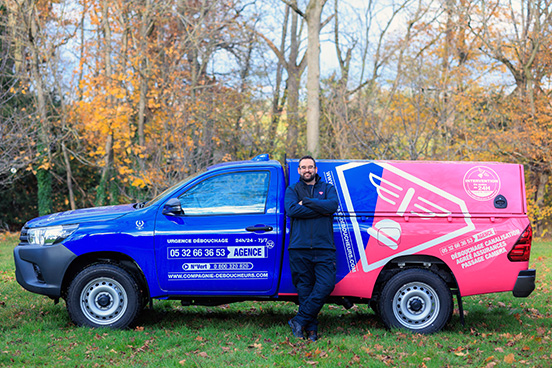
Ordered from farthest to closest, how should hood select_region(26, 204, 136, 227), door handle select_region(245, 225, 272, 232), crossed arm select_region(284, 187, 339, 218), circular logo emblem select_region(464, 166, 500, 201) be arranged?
hood select_region(26, 204, 136, 227), circular logo emblem select_region(464, 166, 500, 201), door handle select_region(245, 225, 272, 232), crossed arm select_region(284, 187, 339, 218)

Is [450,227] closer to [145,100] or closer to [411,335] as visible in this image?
[411,335]

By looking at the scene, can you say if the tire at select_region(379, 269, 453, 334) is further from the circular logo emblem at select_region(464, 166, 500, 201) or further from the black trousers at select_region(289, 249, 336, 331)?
A: the circular logo emblem at select_region(464, 166, 500, 201)

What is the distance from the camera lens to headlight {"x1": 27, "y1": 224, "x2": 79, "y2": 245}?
643cm

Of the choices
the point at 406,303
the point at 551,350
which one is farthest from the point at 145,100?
the point at 551,350

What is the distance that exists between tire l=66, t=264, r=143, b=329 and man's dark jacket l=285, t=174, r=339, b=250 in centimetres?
185

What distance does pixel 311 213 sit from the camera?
6.00 meters

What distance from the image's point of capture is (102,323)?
6.40m

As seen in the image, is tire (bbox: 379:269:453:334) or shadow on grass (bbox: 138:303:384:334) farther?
shadow on grass (bbox: 138:303:384:334)

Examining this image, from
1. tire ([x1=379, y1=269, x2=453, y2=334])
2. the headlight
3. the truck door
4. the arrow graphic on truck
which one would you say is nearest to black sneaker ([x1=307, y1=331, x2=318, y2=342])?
the truck door

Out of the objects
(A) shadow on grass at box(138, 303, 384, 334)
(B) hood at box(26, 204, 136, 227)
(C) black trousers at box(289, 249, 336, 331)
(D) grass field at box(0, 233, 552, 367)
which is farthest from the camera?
(A) shadow on grass at box(138, 303, 384, 334)

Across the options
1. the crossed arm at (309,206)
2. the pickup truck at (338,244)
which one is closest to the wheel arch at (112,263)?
the pickup truck at (338,244)

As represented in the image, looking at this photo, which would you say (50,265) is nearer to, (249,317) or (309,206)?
(249,317)

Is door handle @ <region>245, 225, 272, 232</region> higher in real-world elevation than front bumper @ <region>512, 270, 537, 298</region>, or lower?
higher

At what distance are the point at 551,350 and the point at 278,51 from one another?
924 inches
